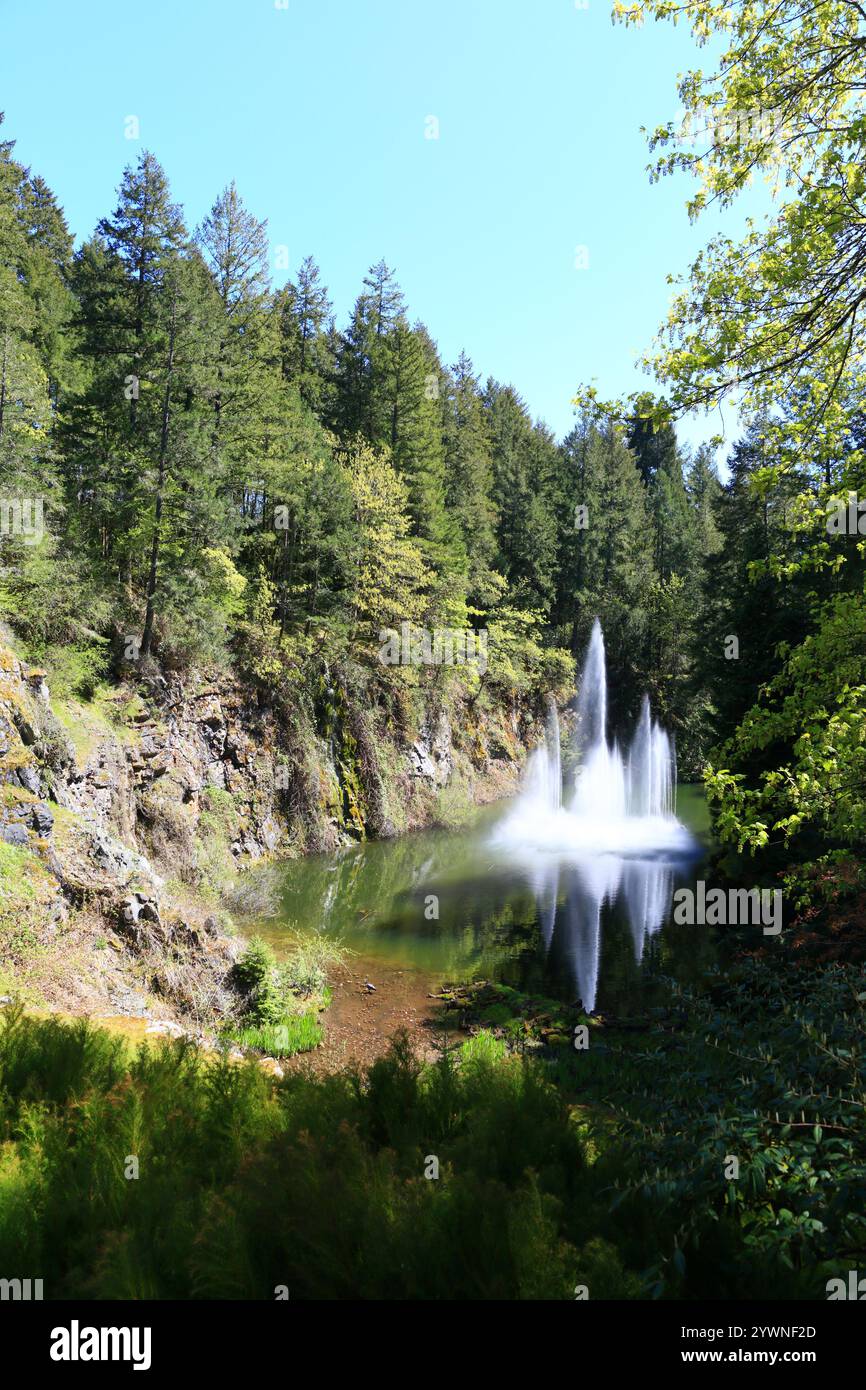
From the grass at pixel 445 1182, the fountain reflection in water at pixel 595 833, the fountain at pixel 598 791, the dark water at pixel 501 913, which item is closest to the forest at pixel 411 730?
the grass at pixel 445 1182

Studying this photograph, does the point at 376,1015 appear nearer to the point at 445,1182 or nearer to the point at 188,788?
the point at 188,788

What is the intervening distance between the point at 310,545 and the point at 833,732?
20023mm

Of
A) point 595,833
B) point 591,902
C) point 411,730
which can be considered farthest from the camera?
point 411,730

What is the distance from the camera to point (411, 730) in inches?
1093

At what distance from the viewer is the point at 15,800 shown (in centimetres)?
906

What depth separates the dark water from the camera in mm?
12867

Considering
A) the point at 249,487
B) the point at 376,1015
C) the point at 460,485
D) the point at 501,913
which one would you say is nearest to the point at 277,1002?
the point at 376,1015

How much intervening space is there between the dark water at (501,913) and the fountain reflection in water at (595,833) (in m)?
0.07

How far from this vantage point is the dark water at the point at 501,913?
1287cm

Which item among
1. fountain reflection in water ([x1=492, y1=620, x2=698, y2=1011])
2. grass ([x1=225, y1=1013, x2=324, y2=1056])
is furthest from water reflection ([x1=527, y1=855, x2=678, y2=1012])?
grass ([x1=225, y1=1013, x2=324, y2=1056])

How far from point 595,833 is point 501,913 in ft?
34.4

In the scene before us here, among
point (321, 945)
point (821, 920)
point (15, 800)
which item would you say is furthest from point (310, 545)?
point (821, 920)

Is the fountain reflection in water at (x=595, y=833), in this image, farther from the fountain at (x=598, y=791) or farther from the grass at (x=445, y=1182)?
the grass at (x=445, y=1182)
